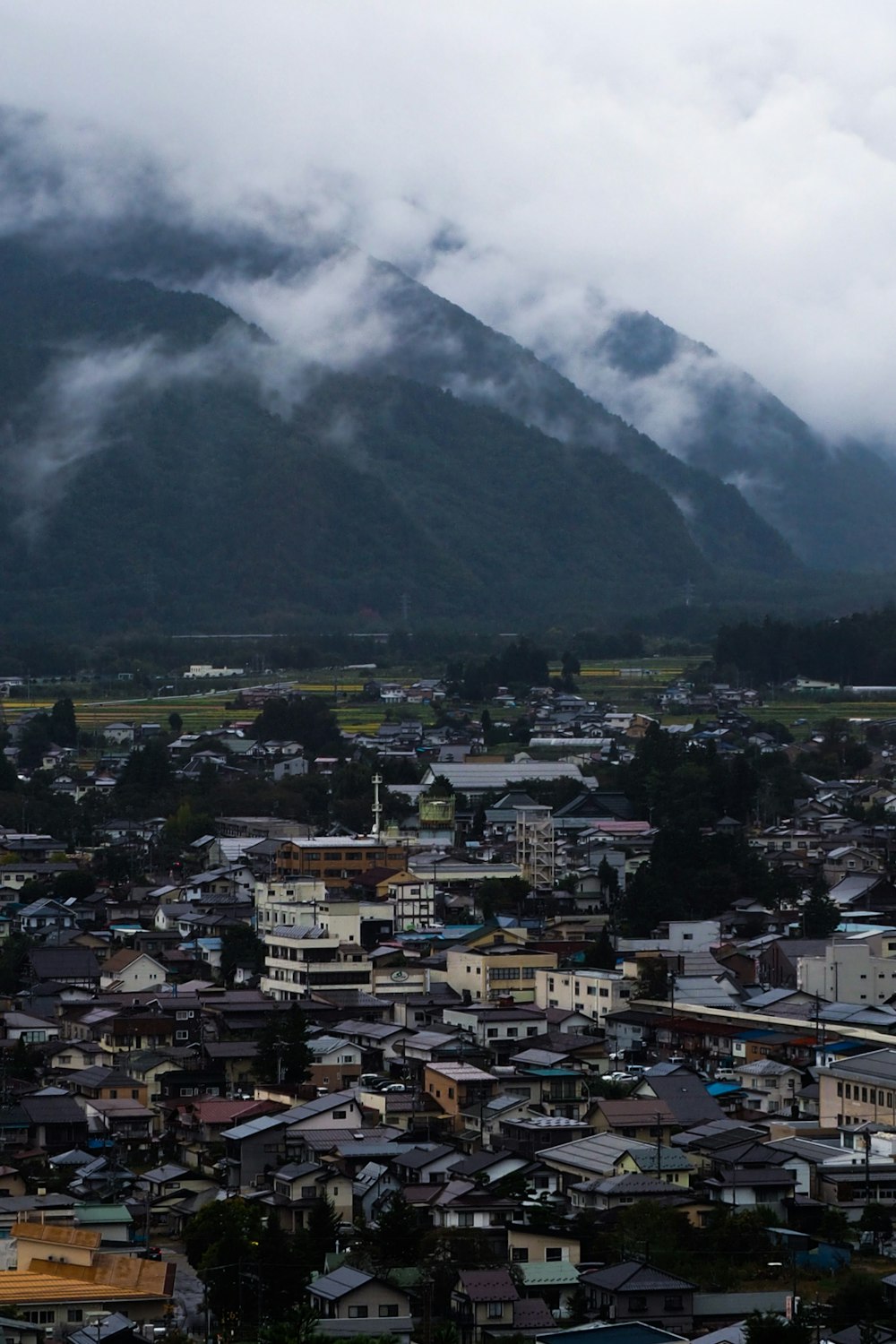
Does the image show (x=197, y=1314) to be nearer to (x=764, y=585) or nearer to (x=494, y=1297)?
(x=494, y=1297)

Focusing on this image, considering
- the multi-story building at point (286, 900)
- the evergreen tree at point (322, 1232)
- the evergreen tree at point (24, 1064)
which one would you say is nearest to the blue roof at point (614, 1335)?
the evergreen tree at point (322, 1232)

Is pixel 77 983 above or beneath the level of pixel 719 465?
beneath

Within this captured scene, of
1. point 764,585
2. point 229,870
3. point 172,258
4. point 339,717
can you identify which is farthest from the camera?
point 172,258

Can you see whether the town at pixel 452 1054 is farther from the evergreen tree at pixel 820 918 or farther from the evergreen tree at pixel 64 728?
the evergreen tree at pixel 64 728

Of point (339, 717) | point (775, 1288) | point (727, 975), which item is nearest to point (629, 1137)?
point (775, 1288)

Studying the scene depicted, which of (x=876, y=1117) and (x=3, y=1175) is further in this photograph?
(x=876, y=1117)

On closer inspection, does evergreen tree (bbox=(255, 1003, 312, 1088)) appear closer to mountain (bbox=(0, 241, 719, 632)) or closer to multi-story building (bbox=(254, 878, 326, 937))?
multi-story building (bbox=(254, 878, 326, 937))
